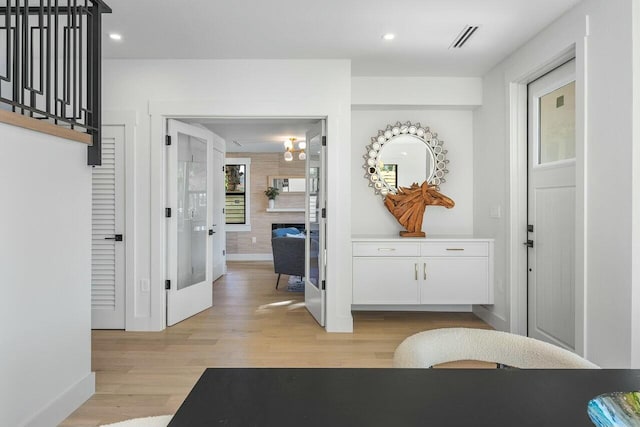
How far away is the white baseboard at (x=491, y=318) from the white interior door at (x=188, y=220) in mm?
2929

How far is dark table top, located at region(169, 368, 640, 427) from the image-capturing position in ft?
2.54

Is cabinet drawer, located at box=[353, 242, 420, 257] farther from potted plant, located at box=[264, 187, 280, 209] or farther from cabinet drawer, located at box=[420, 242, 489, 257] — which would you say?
potted plant, located at box=[264, 187, 280, 209]

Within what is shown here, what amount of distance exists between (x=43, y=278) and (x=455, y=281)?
3351 millimetres

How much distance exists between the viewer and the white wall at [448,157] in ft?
15.0

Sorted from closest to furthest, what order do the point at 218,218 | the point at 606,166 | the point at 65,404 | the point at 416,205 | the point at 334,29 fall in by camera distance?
the point at 65,404 < the point at 606,166 < the point at 334,29 < the point at 416,205 < the point at 218,218

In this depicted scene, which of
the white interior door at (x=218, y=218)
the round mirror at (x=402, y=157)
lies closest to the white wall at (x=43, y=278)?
the round mirror at (x=402, y=157)

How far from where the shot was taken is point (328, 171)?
12.7ft

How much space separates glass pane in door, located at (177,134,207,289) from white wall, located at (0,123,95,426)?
1.65 meters

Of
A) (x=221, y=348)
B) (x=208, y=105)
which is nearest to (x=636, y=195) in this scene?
(x=221, y=348)

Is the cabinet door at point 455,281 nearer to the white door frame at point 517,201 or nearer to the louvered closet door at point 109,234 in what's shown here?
the white door frame at point 517,201

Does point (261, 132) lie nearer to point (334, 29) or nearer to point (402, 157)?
point (402, 157)

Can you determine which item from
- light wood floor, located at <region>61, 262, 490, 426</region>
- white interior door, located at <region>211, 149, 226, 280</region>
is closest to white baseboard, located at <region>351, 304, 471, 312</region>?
light wood floor, located at <region>61, 262, 490, 426</region>

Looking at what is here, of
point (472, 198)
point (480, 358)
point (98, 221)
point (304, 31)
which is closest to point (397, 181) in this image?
point (472, 198)

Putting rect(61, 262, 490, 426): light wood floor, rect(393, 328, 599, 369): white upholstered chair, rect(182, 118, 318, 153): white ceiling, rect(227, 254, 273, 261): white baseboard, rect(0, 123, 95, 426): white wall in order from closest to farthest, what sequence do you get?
rect(393, 328, 599, 369): white upholstered chair
rect(0, 123, 95, 426): white wall
rect(61, 262, 490, 426): light wood floor
rect(182, 118, 318, 153): white ceiling
rect(227, 254, 273, 261): white baseboard
